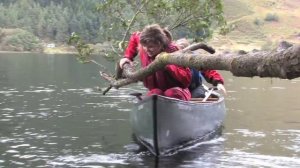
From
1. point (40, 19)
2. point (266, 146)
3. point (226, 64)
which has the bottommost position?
point (266, 146)

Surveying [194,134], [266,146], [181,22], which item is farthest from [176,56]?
[181,22]

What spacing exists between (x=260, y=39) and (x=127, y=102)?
140155 millimetres

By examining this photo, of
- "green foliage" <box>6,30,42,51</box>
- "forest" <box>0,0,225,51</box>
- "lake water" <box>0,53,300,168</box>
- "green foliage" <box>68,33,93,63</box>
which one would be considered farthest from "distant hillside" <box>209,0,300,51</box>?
"green foliage" <box>68,33,93,63</box>

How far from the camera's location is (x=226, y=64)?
7957 mm

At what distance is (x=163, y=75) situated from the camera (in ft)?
45.1

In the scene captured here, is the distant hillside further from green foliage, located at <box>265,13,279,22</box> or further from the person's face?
the person's face

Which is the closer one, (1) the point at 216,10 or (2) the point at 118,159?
(2) the point at 118,159

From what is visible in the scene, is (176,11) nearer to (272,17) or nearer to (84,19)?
(84,19)

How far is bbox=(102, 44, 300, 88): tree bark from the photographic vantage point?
20.8ft

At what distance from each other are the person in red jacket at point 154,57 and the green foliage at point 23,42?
12848 cm

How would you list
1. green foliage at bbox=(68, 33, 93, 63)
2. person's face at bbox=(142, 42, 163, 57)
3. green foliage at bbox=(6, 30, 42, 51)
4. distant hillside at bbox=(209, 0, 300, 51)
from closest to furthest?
person's face at bbox=(142, 42, 163, 57) → green foliage at bbox=(68, 33, 93, 63) → green foliage at bbox=(6, 30, 42, 51) → distant hillside at bbox=(209, 0, 300, 51)

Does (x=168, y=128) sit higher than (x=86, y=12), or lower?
lower

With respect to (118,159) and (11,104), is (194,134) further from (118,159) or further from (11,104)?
(11,104)

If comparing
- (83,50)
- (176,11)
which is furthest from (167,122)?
(176,11)
